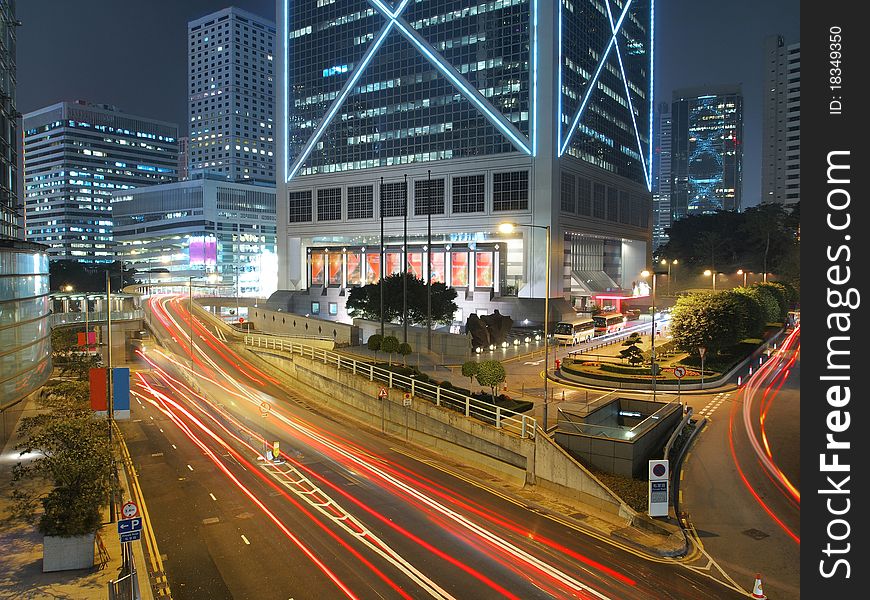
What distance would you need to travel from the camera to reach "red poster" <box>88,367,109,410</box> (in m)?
23.4

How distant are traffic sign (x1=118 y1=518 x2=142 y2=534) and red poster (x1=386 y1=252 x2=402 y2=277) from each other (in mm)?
82743

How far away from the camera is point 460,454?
28.4 metres

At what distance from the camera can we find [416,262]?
96.3 metres

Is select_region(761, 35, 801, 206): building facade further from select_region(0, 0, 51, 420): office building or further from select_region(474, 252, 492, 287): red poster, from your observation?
select_region(0, 0, 51, 420): office building

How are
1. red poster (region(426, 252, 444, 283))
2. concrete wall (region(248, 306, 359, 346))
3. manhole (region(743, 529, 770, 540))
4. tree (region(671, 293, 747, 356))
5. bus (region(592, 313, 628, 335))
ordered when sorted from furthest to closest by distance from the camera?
red poster (region(426, 252, 444, 283)) < bus (region(592, 313, 628, 335)) < concrete wall (region(248, 306, 359, 346)) < tree (region(671, 293, 747, 356)) < manhole (region(743, 529, 770, 540))

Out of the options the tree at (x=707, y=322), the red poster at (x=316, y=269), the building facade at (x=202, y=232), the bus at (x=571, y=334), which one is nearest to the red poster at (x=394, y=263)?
the red poster at (x=316, y=269)

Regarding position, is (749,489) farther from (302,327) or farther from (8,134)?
(302,327)

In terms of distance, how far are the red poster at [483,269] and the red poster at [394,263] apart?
1330 centimetres

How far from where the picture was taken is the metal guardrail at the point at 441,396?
86.7ft

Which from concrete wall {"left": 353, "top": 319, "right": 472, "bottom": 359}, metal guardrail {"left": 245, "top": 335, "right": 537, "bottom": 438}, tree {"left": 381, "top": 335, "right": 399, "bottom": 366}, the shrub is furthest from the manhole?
concrete wall {"left": 353, "top": 319, "right": 472, "bottom": 359}

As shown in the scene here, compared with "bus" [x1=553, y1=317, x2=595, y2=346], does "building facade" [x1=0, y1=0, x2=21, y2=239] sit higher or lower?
higher

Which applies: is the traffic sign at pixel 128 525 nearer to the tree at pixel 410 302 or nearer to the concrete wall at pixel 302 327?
the concrete wall at pixel 302 327

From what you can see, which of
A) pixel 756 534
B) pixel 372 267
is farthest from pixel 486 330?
pixel 372 267

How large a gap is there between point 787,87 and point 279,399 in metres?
199
